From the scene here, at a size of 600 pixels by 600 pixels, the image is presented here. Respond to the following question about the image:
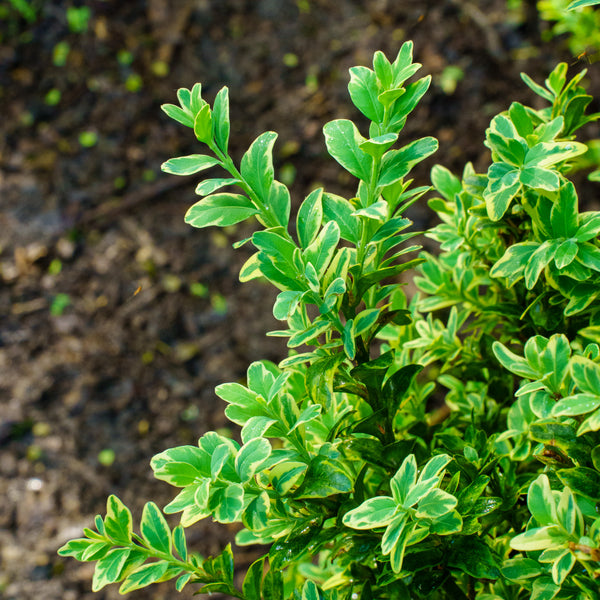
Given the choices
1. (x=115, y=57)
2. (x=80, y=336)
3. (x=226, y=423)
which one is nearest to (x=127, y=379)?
(x=80, y=336)

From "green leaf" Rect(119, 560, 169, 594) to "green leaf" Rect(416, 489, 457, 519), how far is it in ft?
0.84

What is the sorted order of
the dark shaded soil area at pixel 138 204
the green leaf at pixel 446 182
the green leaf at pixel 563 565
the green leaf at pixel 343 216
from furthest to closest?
the dark shaded soil area at pixel 138 204, the green leaf at pixel 446 182, the green leaf at pixel 343 216, the green leaf at pixel 563 565

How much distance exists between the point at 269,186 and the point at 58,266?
6.77ft

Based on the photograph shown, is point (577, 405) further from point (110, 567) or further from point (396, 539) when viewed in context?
point (110, 567)

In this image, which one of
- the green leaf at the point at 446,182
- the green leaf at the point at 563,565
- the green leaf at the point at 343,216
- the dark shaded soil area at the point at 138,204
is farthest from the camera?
the dark shaded soil area at the point at 138,204

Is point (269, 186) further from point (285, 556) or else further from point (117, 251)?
point (117, 251)

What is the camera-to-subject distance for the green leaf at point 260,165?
1.77 ft

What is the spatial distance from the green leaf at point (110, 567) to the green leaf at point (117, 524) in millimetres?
13

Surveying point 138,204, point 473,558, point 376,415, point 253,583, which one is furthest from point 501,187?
point 138,204

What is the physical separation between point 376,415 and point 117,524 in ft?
0.90

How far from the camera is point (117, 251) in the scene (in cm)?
238

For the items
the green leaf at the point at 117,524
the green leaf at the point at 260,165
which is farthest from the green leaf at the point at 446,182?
the green leaf at the point at 117,524

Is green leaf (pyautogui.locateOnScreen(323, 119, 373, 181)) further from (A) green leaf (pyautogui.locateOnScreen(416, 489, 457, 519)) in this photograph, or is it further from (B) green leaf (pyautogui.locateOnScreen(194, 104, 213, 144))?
(A) green leaf (pyautogui.locateOnScreen(416, 489, 457, 519))

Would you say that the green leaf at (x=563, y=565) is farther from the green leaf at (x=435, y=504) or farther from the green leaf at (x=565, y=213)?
the green leaf at (x=565, y=213)
